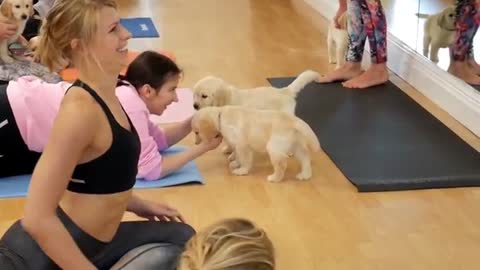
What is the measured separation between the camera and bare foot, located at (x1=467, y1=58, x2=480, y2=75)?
3570 millimetres

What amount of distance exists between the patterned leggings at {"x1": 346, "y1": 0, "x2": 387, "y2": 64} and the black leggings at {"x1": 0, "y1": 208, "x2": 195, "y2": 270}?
2296mm

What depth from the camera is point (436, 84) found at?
3.67 m

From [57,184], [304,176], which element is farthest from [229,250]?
[304,176]

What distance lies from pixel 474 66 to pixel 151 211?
2193 millimetres

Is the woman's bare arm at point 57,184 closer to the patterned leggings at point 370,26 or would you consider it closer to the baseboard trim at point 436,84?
the baseboard trim at point 436,84

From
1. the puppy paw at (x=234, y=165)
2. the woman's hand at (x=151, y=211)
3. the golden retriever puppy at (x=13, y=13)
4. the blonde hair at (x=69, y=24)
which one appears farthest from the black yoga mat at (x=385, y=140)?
the blonde hair at (x=69, y=24)

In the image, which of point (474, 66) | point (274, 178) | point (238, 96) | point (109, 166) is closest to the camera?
point (109, 166)

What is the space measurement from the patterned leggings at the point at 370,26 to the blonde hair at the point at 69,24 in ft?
8.15

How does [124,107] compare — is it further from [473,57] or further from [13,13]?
[473,57]

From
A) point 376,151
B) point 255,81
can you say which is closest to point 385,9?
point 255,81

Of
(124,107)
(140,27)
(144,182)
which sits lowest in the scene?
(140,27)

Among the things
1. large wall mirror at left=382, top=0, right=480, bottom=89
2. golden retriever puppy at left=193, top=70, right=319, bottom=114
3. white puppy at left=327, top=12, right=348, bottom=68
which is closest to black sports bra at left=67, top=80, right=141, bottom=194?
golden retriever puppy at left=193, top=70, right=319, bottom=114

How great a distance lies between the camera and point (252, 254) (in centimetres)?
130

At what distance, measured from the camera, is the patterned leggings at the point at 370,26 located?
389 centimetres
